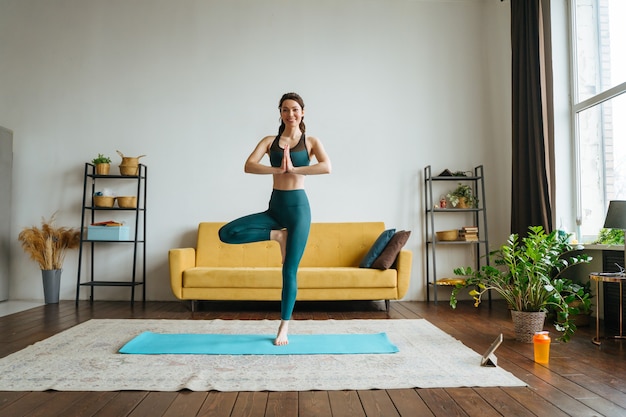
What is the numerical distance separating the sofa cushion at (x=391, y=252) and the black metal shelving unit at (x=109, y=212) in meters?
2.56

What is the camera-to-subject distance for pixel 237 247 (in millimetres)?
5152

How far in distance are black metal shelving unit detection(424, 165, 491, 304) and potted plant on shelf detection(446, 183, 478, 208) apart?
88 millimetres

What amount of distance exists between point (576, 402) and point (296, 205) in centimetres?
180

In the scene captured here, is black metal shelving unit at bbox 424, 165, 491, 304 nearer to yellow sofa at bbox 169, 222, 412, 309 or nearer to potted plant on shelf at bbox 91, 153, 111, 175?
yellow sofa at bbox 169, 222, 412, 309

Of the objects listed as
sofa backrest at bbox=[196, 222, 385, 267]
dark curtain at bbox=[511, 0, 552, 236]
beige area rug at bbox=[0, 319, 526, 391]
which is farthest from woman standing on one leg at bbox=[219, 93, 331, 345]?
dark curtain at bbox=[511, 0, 552, 236]

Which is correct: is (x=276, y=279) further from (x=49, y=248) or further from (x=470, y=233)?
(x=49, y=248)

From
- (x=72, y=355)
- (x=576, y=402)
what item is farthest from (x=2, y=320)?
(x=576, y=402)

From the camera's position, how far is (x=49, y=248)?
16.6 feet

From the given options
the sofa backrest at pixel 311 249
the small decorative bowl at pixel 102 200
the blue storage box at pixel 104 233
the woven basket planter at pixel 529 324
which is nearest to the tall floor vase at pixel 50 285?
the blue storage box at pixel 104 233

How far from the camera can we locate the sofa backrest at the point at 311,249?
5.11m

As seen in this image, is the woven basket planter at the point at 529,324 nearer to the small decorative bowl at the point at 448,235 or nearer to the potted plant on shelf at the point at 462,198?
the small decorative bowl at the point at 448,235

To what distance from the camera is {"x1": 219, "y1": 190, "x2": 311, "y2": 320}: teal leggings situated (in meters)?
3.02

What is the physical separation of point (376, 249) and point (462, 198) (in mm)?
1352

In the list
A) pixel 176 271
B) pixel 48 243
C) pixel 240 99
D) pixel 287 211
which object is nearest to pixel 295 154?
pixel 287 211
